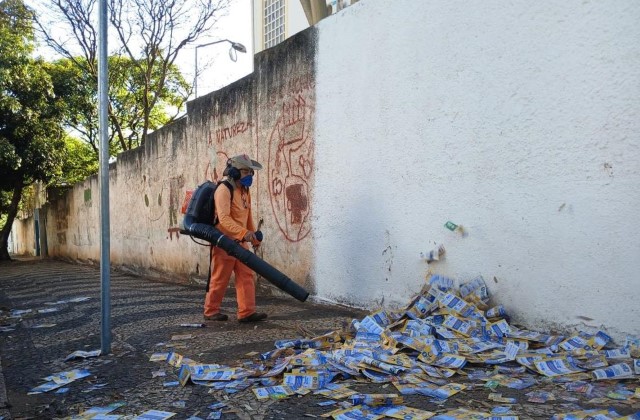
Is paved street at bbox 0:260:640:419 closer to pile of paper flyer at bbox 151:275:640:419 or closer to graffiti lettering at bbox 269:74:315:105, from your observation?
pile of paper flyer at bbox 151:275:640:419

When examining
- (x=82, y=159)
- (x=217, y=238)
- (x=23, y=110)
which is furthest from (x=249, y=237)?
(x=82, y=159)

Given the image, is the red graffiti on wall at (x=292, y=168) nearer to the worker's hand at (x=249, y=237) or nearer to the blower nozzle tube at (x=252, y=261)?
the worker's hand at (x=249, y=237)

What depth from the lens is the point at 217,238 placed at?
15.3 ft

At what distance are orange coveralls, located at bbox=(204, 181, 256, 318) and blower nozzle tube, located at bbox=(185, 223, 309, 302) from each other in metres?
0.16

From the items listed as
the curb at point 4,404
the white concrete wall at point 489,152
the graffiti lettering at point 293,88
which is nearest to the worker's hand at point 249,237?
the white concrete wall at point 489,152

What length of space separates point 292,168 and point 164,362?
300 cm

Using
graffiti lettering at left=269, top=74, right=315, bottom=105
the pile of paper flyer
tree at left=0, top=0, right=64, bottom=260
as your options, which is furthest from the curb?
tree at left=0, top=0, right=64, bottom=260

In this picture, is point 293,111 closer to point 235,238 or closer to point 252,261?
point 235,238

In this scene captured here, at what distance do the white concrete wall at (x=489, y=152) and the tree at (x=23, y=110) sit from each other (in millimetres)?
12792

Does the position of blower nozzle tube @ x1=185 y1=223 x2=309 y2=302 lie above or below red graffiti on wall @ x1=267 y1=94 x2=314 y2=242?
below

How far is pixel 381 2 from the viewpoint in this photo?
16.3ft

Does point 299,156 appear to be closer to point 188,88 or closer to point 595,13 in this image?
point 595,13

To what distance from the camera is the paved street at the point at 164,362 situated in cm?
270

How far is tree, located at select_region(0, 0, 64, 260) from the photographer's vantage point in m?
15.2
